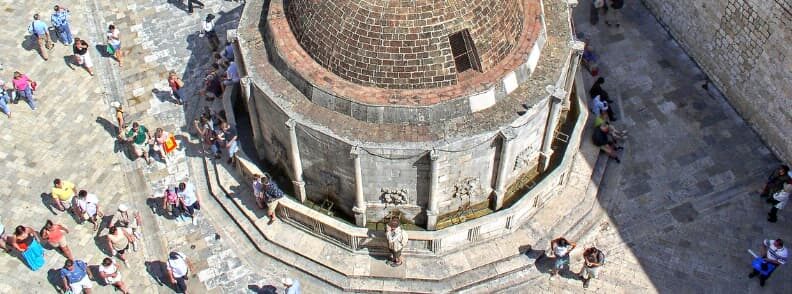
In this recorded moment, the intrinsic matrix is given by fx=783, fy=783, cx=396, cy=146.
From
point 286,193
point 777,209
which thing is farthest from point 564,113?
point 286,193

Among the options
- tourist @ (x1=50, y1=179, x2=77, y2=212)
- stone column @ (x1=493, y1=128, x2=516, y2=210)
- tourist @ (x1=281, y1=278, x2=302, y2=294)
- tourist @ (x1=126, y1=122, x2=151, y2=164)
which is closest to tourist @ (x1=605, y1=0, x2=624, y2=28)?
stone column @ (x1=493, y1=128, x2=516, y2=210)

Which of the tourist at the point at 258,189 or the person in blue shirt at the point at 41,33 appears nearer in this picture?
the tourist at the point at 258,189

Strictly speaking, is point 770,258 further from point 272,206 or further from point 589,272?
point 272,206

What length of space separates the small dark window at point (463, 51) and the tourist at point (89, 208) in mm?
11550

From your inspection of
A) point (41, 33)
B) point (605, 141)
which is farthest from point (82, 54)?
point (605, 141)

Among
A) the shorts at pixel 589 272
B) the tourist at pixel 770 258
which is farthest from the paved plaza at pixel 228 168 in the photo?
the tourist at pixel 770 258

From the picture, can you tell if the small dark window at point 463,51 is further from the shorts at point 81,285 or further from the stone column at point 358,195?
the shorts at point 81,285

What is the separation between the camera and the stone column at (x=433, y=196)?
1992 cm

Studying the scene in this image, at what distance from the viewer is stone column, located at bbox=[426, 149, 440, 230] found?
784 inches

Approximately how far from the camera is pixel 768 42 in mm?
24156

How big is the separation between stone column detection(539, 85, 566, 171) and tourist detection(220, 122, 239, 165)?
9.23m

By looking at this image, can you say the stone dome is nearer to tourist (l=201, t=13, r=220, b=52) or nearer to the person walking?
tourist (l=201, t=13, r=220, b=52)

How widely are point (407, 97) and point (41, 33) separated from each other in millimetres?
15383

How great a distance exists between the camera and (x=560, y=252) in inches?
861
